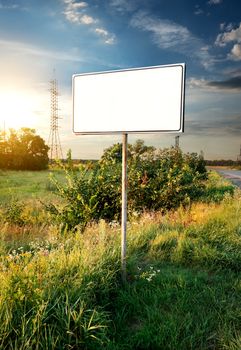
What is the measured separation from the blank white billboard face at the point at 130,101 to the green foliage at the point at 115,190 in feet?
12.5

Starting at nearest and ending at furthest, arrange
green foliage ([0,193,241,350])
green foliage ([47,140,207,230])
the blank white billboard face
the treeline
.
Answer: green foliage ([0,193,241,350]) → the blank white billboard face → green foliage ([47,140,207,230]) → the treeline

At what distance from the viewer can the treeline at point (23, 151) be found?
56.5m

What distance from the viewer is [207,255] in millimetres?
5301

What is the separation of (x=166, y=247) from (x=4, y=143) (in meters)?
54.9

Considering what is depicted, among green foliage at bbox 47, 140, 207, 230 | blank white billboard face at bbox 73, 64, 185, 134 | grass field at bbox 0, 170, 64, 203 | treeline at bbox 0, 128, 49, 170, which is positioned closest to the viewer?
blank white billboard face at bbox 73, 64, 185, 134

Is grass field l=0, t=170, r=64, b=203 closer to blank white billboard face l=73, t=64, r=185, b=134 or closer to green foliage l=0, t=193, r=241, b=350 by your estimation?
blank white billboard face l=73, t=64, r=185, b=134

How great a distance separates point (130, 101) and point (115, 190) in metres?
5.32

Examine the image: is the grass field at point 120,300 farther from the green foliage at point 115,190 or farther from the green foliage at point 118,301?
the green foliage at point 115,190

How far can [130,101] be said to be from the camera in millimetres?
4109

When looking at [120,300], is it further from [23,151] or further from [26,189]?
[23,151]

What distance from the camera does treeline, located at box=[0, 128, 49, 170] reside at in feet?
185

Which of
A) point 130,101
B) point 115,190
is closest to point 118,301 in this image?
point 130,101

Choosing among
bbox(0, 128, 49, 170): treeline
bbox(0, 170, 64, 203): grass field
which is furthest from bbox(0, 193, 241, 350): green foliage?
bbox(0, 128, 49, 170): treeline

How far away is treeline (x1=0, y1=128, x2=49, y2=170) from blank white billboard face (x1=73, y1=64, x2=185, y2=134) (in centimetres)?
5369
